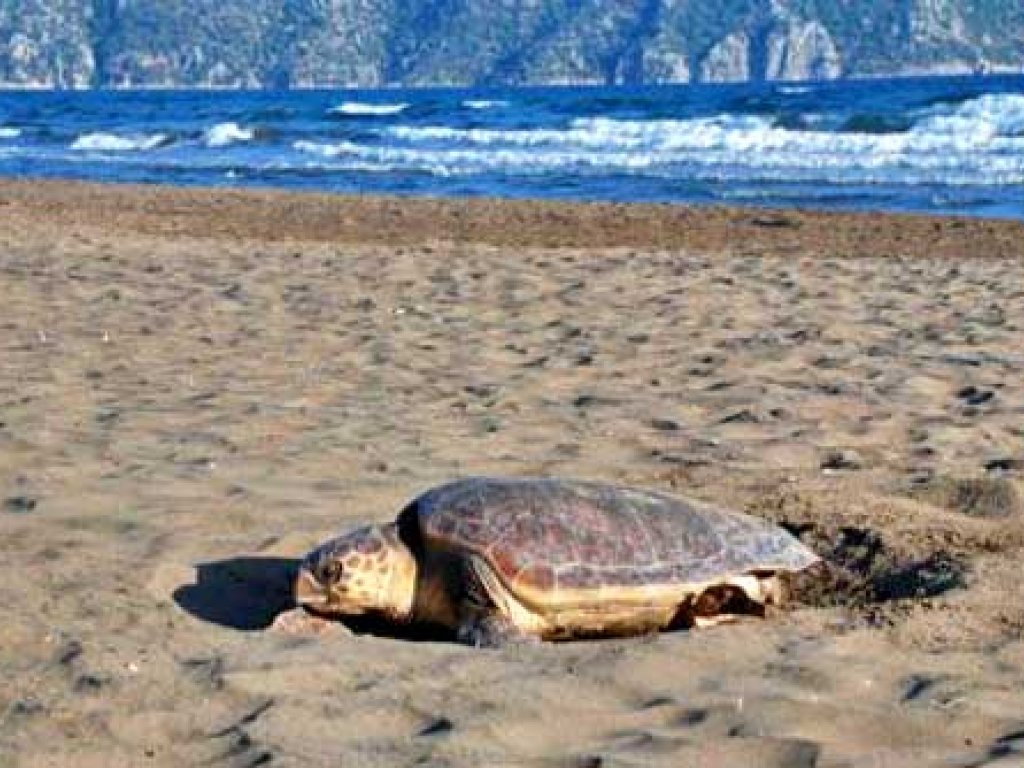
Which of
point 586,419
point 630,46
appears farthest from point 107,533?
point 630,46

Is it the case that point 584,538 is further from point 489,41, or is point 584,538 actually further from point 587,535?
point 489,41

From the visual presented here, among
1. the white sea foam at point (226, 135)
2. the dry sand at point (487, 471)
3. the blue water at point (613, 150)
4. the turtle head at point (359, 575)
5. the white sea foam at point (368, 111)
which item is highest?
the turtle head at point (359, 575)

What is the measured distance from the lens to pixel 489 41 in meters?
119

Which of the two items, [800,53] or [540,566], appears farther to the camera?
[800,53]

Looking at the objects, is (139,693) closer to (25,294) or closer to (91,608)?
(91,608)

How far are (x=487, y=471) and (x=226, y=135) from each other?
40.2m

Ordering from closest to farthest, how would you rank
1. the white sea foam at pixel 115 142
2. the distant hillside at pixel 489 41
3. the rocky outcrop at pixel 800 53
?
the white sea foam at pixel 115 142, the distant hillside at pixel 489 41, the rocky outcrop at pixel 800 53

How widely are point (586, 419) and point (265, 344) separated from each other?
2.41 metres

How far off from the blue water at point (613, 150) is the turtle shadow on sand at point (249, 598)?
1649 cm

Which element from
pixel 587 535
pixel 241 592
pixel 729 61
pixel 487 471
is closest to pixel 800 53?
pixel 729 61

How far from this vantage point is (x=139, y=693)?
399cm

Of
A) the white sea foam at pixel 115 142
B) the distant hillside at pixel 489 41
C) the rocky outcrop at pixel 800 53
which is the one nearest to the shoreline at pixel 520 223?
the white sea foam at pixel 115 142

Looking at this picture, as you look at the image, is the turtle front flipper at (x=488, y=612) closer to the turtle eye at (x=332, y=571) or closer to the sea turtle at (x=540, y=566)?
the sea turtle at (x=540, y=566)

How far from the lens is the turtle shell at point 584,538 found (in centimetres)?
442
